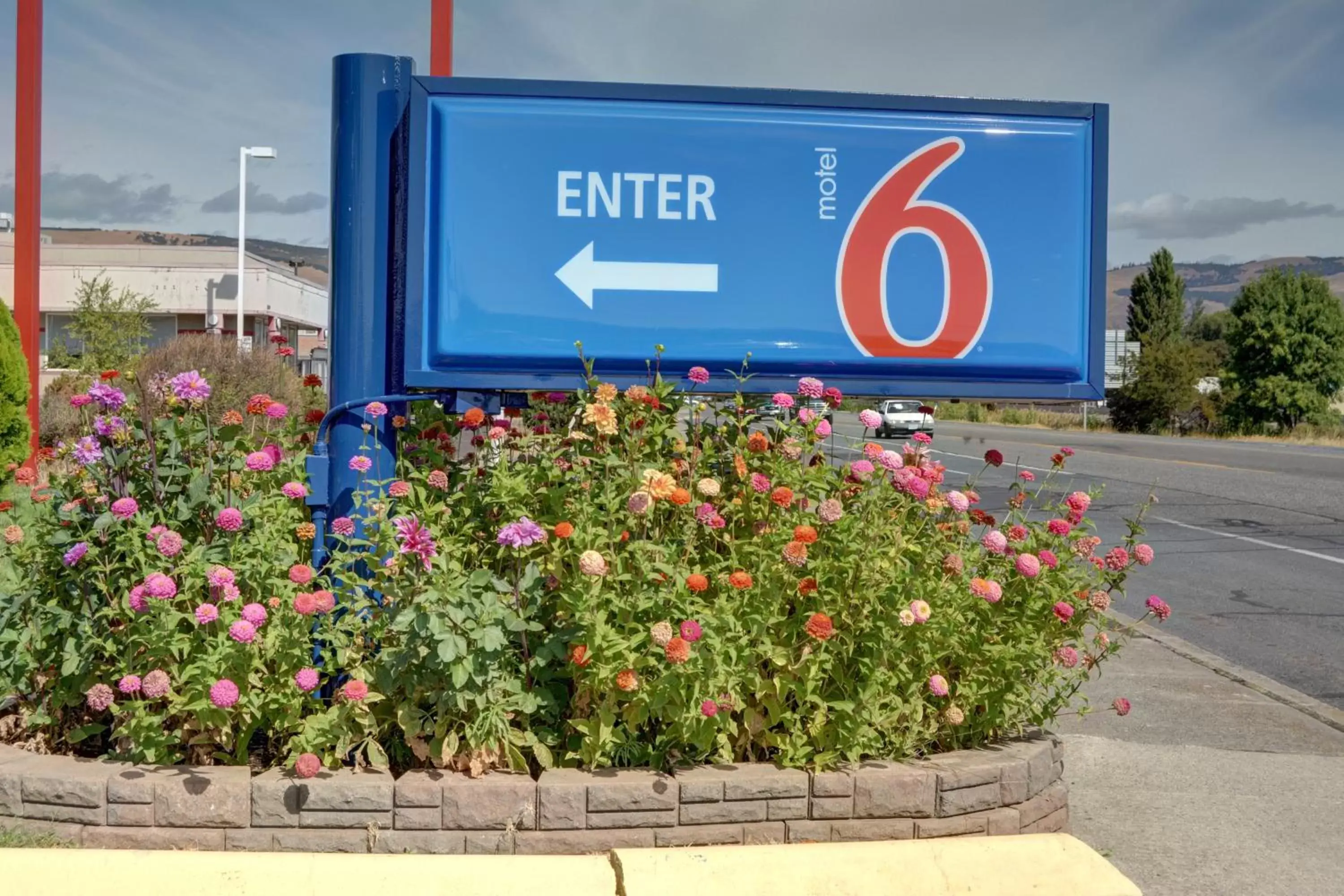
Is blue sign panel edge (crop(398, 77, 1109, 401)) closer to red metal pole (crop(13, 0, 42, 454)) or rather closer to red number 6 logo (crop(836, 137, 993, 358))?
red number 6 logo (crop(836, 137, 993, 358))

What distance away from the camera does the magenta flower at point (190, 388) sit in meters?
3.93

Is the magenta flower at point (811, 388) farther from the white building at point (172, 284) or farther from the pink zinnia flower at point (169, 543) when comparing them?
the white building at point (172, 284)

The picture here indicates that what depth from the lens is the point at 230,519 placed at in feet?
11.9

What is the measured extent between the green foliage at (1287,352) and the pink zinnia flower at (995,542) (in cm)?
4878

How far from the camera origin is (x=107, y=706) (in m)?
3.60

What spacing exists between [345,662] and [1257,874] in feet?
9.66

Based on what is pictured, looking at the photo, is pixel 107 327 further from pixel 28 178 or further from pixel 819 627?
pixel 819 627

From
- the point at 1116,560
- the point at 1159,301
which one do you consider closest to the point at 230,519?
the point at 1116,560

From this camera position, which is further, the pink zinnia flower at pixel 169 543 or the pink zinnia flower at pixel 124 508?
the pink zinnia flower at pixel 124 508

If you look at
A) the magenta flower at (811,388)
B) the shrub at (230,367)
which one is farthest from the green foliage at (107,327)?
the magenta flower at (811,388)

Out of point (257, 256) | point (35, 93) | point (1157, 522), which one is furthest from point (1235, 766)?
point (257, 256)

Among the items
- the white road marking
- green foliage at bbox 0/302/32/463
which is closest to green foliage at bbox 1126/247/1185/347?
the white road marking

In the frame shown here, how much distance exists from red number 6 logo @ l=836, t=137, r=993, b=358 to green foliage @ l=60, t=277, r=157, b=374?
25828mm

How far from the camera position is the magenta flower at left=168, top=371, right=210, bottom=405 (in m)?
3.93
